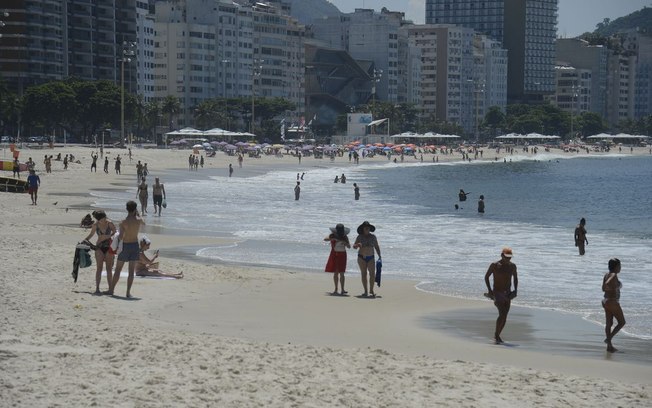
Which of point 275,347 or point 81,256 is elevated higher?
point 81,256

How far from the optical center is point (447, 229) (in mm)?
40938

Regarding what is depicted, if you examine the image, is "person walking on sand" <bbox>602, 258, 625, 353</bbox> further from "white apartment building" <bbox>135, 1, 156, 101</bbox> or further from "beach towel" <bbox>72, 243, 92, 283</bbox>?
"white apartment building" <bbox>135, 1, 156, 101</bbox>

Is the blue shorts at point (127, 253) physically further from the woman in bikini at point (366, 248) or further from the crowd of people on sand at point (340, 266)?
the woman in bikini at point (366, 248)

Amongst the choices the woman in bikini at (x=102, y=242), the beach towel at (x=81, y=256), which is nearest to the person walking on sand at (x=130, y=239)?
the woman in bikini at (x=102, y=242)

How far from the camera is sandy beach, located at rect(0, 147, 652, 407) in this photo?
12.0 metres

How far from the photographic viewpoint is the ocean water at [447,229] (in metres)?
24.5

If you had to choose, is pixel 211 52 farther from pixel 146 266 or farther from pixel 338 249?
pixel 338 249

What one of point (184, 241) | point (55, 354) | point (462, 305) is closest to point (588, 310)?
point (462, 305)

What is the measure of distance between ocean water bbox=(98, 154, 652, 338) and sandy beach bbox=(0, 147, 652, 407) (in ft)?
7.84

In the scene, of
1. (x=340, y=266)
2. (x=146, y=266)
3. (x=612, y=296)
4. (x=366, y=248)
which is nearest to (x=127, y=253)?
(x=146, y=266)

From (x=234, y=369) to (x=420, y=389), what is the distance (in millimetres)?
2121

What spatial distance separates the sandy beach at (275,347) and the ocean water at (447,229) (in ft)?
7.84

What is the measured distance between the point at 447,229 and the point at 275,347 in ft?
87.6

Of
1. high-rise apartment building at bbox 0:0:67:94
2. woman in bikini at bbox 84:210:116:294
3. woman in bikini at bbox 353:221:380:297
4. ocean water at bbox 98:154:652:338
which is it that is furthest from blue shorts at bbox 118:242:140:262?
high-rise apartment building at bbox 0:0:67:94
